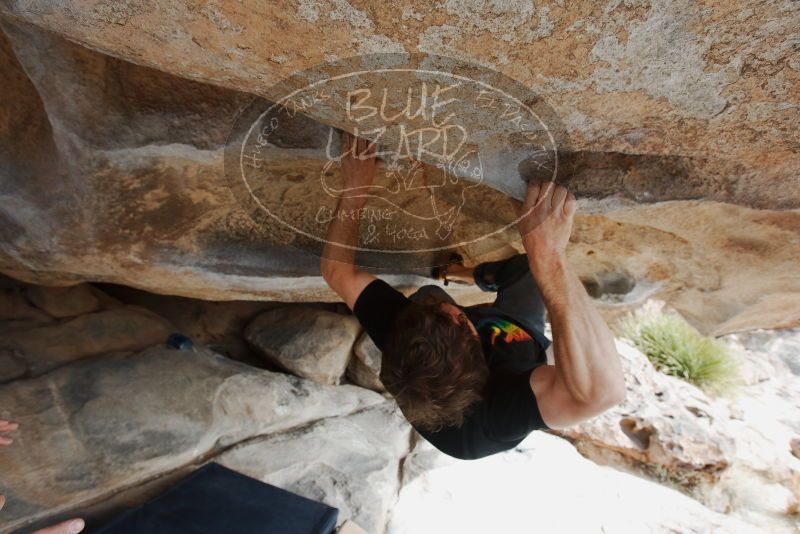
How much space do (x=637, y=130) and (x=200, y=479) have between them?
179 centimetres

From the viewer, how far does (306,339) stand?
260 centimetres

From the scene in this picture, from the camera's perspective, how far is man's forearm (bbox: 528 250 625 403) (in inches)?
42.9

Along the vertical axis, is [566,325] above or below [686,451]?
above

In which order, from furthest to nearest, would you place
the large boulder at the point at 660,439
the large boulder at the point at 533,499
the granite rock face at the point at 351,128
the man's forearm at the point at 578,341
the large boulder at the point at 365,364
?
the large boulder at the point at 660,439
the large boulder at the point at 365,364
the large boulder at the point at 533,499
the man's forearm at the point at 578,341
the granite rock face at the point at 351,128

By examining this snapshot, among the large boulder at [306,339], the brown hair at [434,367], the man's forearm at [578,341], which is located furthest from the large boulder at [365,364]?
the man's forearm at [578,341]

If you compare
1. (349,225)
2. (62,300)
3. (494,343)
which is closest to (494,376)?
(494,343)

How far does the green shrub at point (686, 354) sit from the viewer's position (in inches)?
186

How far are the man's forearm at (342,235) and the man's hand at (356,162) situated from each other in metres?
0.04

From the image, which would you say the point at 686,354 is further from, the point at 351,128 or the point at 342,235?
the point at 351,128

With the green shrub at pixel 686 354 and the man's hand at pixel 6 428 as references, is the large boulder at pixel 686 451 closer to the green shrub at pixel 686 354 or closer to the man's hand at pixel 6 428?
the green shrub at pixel 686 354

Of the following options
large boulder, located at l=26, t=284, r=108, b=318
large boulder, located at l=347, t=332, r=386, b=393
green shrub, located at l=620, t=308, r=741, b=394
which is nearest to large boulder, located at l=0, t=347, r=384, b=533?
large boulder, located at l=26, t=284, r=108, b=318

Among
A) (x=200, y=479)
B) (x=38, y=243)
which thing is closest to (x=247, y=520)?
(x=200, y=479)

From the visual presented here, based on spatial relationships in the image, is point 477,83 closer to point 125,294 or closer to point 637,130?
point 637,130

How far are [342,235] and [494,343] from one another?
55 cm
